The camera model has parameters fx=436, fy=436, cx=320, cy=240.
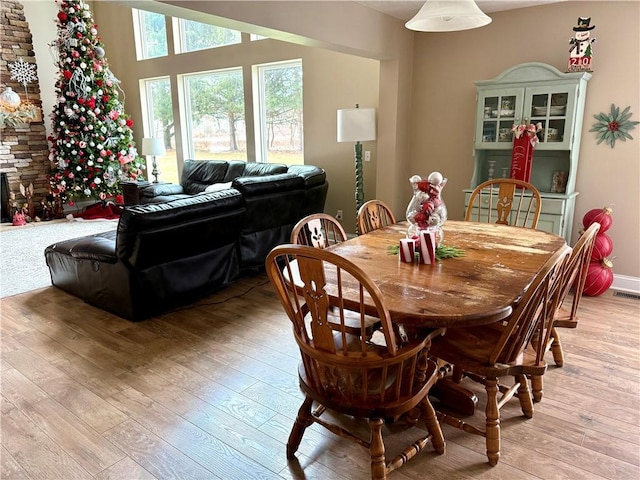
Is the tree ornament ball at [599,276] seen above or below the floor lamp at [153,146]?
below

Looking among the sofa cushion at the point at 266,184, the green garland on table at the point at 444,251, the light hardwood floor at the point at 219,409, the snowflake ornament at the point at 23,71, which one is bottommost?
the light hardwood floor at the point at 219,409

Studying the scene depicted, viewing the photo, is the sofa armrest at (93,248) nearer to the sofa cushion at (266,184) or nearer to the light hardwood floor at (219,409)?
the light hardwood floor at (219,409)

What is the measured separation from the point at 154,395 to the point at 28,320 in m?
1.66

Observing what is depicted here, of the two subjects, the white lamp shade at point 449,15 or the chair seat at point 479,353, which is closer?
the chair seat at point 479,353

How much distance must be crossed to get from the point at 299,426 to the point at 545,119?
3218 millimetres

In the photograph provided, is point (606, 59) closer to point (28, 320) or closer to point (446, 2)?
point (446, 2)

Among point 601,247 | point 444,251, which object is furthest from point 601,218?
point 444,251

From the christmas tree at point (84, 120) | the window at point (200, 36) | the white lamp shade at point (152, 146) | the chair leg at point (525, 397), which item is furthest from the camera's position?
the white lamp shade at point (152, 146)

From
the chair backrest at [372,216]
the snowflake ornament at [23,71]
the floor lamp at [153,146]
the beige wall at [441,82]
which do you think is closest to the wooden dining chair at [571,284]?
the chair backrest at [372,216]

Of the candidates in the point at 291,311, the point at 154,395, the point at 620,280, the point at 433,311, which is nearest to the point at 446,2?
the point at 433,311

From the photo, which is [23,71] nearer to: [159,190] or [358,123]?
[159,190]

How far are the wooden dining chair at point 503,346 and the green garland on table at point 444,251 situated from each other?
1.21 ft

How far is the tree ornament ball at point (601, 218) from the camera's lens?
3564 millimetres

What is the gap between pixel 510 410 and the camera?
2203 mm
